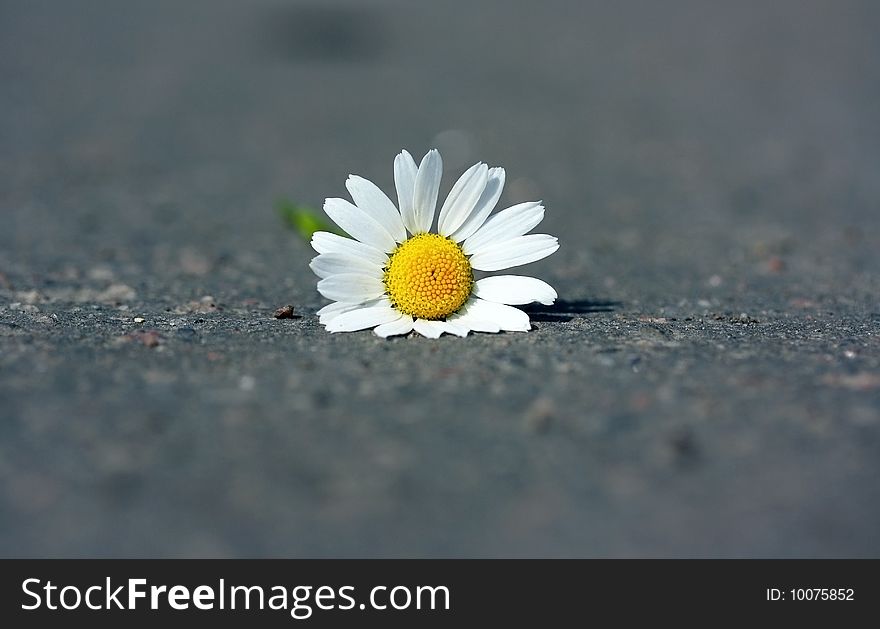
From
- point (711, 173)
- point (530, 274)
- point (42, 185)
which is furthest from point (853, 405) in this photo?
point (42, 185)

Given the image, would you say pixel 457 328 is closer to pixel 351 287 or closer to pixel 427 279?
pixel 427 279

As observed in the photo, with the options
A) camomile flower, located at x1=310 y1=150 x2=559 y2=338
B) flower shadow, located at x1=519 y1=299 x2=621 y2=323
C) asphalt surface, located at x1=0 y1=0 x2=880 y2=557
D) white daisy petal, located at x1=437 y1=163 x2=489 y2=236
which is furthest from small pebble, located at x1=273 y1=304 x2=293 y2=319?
flower shadow, located at x1=519 y1=299 x2=621 y2=323

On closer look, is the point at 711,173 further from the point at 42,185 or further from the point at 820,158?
the point at 42,185

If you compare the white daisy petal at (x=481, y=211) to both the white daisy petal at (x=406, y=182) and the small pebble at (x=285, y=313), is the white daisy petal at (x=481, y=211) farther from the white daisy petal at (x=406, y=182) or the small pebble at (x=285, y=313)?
the small pebble at (x=285, y=313)

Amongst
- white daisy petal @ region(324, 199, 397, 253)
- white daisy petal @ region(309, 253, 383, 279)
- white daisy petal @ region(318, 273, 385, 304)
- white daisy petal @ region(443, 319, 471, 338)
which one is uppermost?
white daisy petal @ region(324, 199, 397, 253)

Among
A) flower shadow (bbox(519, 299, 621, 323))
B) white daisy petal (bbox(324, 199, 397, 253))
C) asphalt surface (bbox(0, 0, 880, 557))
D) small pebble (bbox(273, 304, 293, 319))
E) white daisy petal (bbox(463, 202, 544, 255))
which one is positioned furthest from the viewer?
small pebble (bbox(273, 304, 293, 319))

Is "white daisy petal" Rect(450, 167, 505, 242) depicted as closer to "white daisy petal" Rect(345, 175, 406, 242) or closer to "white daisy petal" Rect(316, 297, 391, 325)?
"white daisy petal" Rect(345, 175, 406, 242)

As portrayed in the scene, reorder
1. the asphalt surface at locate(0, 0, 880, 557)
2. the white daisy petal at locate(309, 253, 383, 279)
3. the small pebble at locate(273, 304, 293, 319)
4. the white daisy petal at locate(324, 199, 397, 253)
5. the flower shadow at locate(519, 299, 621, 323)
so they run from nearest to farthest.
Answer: the asphalt surface at locate(0, 0, 880, 557) → the white daisy petal at locate(309, 253, 383, 279) → the white daisy petal at locate(324, 199, 397, 253) → the flower shadow at locate(519, 299, 621, 323) → the small pebble at locate(273, 304, 293, 319)
